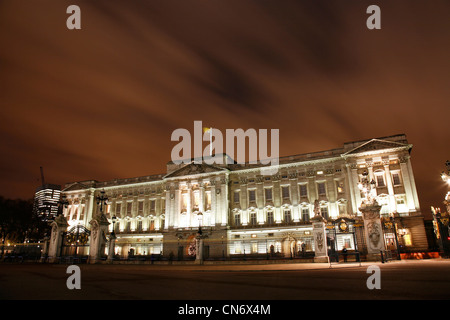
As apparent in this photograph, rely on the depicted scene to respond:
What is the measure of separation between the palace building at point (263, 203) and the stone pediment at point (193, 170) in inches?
7.3

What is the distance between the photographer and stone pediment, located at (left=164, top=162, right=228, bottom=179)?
185 feet

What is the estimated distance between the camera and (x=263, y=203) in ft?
174

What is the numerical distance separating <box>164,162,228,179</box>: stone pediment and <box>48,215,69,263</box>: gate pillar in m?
26.6

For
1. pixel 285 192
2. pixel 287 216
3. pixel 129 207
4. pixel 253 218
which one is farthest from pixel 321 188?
pixel 129 207

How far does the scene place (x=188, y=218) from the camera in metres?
55.3

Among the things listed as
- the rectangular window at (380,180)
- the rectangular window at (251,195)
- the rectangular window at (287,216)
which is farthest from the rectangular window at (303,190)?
the rectangular window at (380,180)

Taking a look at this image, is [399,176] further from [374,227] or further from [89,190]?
[89,190]

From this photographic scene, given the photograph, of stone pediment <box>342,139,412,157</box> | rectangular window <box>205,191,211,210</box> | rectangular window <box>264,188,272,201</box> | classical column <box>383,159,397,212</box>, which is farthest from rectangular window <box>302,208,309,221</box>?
rectangular window <box>205,191,211,210</box>

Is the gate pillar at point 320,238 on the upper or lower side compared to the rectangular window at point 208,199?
lower

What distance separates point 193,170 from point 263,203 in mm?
14352

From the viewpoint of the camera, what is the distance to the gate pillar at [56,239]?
1296 inches

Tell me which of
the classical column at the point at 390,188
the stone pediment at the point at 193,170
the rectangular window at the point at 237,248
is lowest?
the rectangular window at the point at 237,248

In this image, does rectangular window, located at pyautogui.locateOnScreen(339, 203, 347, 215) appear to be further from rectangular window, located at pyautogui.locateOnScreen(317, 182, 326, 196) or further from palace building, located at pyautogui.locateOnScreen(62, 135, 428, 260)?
rectangular window, located at pyautogui.locateOnScreen(317, 182, 326, 196)

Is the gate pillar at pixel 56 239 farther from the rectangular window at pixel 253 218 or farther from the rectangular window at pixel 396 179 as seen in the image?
the rectangular window at pixel 396 179
